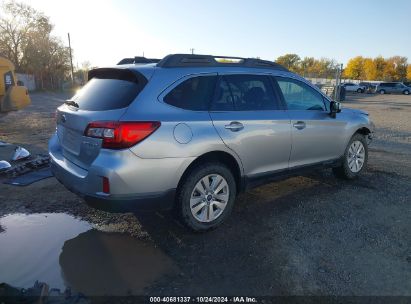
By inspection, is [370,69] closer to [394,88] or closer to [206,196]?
[394,88]

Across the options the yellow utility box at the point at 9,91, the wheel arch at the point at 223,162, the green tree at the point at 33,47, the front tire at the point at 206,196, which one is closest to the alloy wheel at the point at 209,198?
the front tire at the point at 206,196

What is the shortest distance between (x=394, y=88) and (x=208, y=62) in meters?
54.1

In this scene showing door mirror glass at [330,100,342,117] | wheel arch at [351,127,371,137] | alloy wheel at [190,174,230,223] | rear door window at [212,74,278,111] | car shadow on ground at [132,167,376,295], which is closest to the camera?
car shadow on ground at [132,167,376,295]

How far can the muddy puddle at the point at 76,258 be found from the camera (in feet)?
10.1

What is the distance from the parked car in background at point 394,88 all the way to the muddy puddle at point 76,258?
54776 mm

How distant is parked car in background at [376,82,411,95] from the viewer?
165 ft

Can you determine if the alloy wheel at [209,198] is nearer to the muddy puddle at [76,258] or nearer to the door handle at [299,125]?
the muddy puddle at [76,258]

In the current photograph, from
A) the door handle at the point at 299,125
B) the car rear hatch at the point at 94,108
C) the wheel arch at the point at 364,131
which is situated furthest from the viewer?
the wheel arch at the point at 364,131

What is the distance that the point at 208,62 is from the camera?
407 centimetres

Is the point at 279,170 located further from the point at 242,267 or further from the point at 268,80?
the point at 242,267

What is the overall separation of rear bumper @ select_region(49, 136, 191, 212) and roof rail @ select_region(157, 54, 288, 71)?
41.3 inches

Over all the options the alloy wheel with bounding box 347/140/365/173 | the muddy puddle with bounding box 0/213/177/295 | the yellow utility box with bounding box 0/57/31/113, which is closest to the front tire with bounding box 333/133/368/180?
the alloy wheel with bounding box 347/140/365/173

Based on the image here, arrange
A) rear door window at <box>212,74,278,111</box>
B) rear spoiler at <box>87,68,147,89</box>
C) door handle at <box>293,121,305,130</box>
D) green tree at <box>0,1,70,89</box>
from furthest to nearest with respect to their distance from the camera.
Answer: green tree at <box>0,1,70,89</box>
door handle at <box>293,121,305,130</box>
rear door window at <box>212,74,278,111</box>
rear spoiler at <box>87,68,147,89</box>

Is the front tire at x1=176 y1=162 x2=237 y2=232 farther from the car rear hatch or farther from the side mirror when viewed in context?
the side mirror
